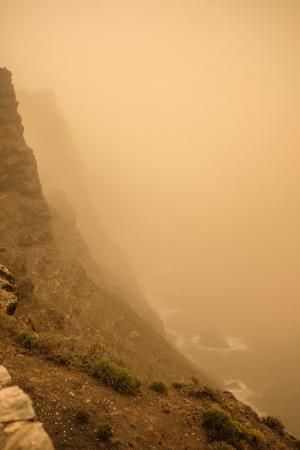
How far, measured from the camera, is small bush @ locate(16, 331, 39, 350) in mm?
16406

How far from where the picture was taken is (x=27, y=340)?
54.3ft

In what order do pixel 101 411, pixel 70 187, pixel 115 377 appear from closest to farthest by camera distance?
pixel 101 411, pixel 115 377, pixel 70 187

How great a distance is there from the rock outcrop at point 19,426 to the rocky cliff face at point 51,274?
20386mm

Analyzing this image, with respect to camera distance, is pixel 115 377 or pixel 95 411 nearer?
pixel 95 411

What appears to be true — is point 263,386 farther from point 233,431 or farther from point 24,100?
point 24,100

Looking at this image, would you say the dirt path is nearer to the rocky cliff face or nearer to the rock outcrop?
the rock outcrop

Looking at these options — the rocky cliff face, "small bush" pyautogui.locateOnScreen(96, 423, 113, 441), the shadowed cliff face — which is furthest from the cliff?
the shadowed cliff face

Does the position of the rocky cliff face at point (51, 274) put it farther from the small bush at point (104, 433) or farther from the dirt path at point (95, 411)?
the small bush at point (104, 433)

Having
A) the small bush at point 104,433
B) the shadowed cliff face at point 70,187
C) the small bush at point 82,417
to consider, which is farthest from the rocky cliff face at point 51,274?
the small bush at point 104,433

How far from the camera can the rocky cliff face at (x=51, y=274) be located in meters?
34.8

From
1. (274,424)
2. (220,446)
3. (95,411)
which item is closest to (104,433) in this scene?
(95,411)

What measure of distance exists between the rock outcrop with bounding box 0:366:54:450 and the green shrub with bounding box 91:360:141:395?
5042mm

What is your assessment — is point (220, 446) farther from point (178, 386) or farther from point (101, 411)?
point (178, 386)

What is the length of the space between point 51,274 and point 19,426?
29933 mm
